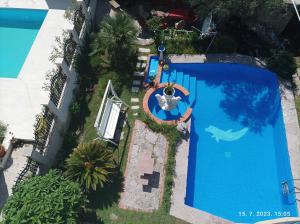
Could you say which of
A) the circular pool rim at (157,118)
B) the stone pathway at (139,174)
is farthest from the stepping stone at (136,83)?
the stone pathway at (139,174)

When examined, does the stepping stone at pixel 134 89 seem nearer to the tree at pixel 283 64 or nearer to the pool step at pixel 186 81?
the pool step at pixel 186 81

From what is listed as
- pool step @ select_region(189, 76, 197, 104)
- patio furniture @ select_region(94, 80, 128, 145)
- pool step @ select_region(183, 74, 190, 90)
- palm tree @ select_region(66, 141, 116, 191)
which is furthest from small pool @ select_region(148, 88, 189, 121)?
palm tree @ select_region(66, 141, 116, 191)

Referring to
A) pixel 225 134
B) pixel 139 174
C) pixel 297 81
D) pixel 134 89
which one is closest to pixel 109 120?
pixel 134 89

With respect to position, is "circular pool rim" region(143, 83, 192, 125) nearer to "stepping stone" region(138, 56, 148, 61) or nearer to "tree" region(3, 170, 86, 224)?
"stepping stone" region(138, 56, 148, 61)

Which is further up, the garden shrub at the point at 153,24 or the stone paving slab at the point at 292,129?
the garden shrub at the point at 153,24

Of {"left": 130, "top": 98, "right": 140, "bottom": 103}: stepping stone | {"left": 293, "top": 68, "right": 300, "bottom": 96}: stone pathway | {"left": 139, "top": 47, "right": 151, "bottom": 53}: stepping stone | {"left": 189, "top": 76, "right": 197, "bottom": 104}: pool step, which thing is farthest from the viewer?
{"left": 139, "top": 47, "right": 151, "bottom": 53}: stepping stone
